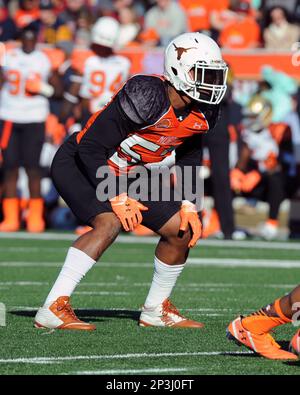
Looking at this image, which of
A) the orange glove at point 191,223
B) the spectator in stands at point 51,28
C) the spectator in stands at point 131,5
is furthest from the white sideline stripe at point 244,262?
the spectator in stands at point 131,5

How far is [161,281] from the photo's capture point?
23.0 ft

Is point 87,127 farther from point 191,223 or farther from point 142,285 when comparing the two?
point 142,285

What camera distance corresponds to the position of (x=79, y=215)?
6773 mm

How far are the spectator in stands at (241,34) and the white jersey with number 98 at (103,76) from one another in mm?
3754

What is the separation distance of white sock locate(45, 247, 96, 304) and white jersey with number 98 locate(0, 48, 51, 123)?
7.28m

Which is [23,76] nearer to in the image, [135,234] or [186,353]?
[135,234]

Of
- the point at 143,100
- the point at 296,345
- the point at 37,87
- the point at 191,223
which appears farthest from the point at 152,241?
the point at 296,345

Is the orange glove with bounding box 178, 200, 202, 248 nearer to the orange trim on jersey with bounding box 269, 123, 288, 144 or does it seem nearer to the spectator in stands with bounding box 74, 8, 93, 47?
the orange trim on jersey with bounding box 269, 123, 288, 144

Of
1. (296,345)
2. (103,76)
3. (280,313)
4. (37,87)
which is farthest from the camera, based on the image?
(37,87)

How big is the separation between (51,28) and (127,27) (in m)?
1.12

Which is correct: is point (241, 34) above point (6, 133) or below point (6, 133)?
above

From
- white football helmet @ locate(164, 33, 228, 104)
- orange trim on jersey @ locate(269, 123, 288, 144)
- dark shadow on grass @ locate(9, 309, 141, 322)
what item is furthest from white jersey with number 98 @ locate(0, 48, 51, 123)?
white football helmet @ locate(164, 33, 228, 104)

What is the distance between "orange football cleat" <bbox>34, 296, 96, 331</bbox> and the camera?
6.57m
